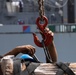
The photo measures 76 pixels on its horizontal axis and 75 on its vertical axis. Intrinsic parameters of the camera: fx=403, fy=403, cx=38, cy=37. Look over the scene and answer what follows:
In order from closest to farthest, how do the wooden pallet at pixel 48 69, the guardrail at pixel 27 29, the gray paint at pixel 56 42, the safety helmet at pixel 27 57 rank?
the wooden pallet at pixel 48 69, the safety helmet at pixel 27 57, the gray paint at pixel 56 42, the guardrail at pixel 27 29

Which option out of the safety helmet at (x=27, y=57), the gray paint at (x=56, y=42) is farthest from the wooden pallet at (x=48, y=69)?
the gray paint at (x=56, y=42)

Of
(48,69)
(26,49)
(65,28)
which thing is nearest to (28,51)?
(26,49)

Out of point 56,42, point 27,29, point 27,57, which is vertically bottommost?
point 56,42

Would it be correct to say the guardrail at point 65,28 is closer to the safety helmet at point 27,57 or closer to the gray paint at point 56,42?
the gray paint at point 56,42

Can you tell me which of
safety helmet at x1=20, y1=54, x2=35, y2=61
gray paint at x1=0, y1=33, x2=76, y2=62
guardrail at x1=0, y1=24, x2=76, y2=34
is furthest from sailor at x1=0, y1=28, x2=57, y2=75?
guardrail at x1=0, y1=24, x2=76, y2=34

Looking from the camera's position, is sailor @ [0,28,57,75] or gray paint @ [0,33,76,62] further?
gray paint @ [0,33,76,62]

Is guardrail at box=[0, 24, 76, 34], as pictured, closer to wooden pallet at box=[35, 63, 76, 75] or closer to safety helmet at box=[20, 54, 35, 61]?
safety helmet at box=[20, 54, 35, 61]

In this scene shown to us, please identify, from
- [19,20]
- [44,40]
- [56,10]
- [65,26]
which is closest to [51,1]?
[56,10]

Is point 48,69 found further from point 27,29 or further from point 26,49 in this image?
point 27,29

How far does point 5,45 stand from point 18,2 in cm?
347

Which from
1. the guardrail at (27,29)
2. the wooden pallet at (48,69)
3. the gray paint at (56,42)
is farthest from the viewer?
the guardrail at (27,29)

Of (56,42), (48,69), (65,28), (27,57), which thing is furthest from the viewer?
(65,28)

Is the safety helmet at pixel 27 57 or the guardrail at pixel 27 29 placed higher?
the safety helmet at pixel 27 57

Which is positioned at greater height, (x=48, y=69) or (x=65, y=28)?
(x=48, y=69)
